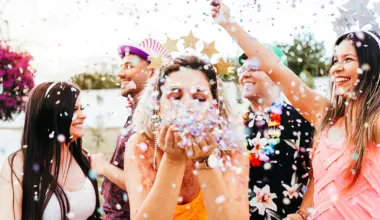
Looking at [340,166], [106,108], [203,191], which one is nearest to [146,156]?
[203,191]

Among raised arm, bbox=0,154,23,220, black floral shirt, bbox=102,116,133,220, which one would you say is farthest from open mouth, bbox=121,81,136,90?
raised arm, bbox=0,154,23,220

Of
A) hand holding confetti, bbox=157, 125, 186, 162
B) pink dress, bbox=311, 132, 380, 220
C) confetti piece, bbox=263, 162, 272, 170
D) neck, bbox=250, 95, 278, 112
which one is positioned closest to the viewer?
hand holding confetti, bbox=157, 125, 186, 162

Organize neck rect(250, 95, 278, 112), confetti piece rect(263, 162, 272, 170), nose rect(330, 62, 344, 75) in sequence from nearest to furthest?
nose rect(330, 62, 344, 75) → confetti piece rect(263, 162, 272, 170) → neck rect(250, 95, 278, 112)

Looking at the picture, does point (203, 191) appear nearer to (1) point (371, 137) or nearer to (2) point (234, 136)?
(2) point (234, 136)

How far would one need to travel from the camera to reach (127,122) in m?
1.70

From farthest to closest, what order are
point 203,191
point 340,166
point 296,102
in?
point 296,102
point 340,166
point 203,191

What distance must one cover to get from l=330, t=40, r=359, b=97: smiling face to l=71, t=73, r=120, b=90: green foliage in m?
0.72

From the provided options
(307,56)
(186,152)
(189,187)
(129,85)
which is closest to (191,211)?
(189,187)

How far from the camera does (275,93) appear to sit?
5.94 ft

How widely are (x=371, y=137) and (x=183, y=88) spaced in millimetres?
518

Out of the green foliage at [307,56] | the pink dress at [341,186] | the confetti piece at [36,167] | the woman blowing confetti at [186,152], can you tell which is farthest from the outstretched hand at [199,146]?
the green foliage at [307,56]

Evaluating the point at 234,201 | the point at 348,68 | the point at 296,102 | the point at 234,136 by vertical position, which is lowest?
the point at 234,201

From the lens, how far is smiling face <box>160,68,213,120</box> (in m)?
1.38

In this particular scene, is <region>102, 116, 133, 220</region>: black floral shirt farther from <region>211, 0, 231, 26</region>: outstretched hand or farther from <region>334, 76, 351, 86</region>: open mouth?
<region>334, 76, 351, 86</region>: open mouth
